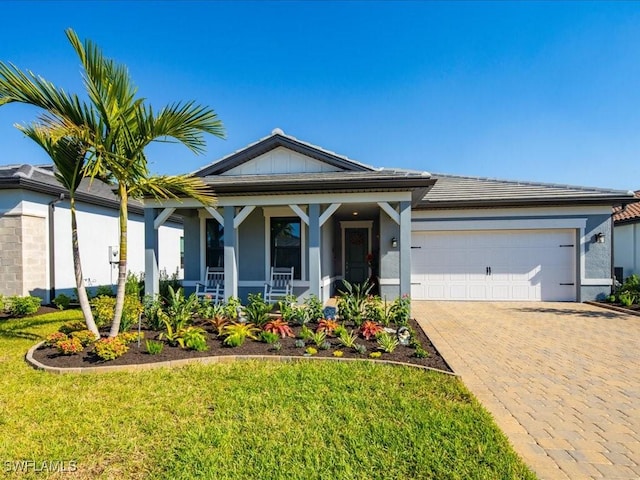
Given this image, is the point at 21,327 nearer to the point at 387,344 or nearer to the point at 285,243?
the point at 285,243

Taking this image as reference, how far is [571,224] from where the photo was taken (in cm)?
980

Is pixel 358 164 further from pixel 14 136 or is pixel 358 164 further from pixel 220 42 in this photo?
pixel 14 136

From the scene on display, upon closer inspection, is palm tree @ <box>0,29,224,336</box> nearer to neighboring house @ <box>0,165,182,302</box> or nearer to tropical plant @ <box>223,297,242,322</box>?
tropical plant @ <box>223,297,242,322</box>

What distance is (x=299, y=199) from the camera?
7.71m

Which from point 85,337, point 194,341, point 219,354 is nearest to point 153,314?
point 85,337

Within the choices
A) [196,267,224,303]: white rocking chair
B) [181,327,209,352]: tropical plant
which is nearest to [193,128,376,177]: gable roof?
[196,267,224,303]: white rocking chair

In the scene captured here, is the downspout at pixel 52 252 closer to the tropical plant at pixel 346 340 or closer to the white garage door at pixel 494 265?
the tropical plant at pixel 346 340

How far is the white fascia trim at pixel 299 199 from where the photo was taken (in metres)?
7.41

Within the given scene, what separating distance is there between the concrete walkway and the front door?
4689 mm

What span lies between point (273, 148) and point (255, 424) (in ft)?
26.7

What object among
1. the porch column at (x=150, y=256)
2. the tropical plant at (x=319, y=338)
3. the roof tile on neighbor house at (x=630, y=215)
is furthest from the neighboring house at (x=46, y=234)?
the roof tile on neighbor house at (x=630, y=215)

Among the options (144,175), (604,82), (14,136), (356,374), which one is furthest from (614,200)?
(14,136)

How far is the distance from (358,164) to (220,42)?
5.65 metres

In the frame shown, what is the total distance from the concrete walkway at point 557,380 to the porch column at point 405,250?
1.03 metres
